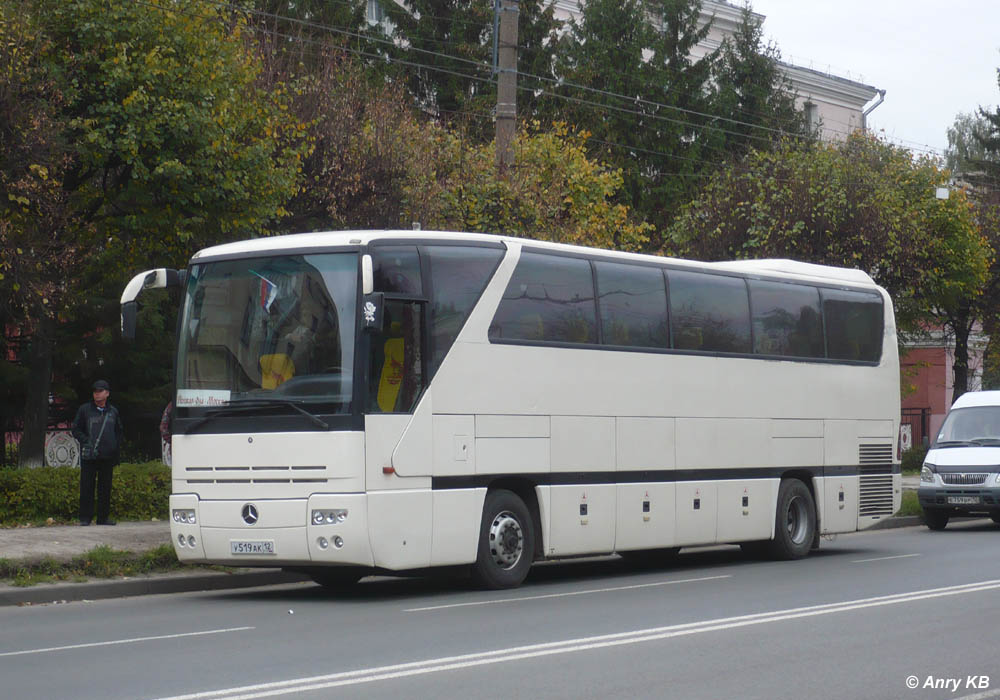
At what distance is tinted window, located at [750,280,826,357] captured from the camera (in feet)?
62.1

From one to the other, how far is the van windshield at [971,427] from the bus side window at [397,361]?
47.9 ft

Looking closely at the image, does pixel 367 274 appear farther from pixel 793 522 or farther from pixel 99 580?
pixel 793 522

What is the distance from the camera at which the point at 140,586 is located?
49.6 feet

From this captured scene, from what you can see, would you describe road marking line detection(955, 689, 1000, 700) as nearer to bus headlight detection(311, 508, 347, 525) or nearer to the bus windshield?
bus headlight detection(311, 508, 347, 525)

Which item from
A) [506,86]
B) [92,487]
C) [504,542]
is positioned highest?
[506,86]

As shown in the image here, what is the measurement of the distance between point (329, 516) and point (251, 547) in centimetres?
87

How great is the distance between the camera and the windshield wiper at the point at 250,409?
13.6m

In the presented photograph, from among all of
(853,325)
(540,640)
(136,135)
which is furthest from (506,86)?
(540,640)

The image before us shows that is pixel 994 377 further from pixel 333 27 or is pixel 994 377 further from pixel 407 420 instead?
pixel 407 420

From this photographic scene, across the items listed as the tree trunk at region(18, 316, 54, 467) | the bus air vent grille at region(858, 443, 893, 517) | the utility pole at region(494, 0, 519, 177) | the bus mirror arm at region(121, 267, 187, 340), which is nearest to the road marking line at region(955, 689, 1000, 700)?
the bus mirror arm at region(121, 267, 187, 340)

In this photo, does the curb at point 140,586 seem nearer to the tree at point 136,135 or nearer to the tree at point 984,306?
the tree at point 136,135

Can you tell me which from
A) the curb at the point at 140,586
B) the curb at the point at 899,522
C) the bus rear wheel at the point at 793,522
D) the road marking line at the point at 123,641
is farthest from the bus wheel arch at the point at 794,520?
the road marking line at the point at 123,641

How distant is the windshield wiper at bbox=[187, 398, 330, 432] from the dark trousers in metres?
5.02

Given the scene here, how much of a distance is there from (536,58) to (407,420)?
38.4 metres
